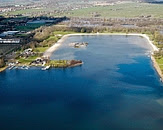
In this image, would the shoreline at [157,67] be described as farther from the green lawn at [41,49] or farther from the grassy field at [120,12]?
the grassy field at [120,12]

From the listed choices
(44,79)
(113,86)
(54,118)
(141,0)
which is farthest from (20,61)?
(141,0)

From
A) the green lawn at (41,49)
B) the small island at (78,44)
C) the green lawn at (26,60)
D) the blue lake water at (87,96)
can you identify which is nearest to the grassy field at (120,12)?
the small island at (78,44)

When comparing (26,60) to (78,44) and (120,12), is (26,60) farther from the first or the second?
(120,12)

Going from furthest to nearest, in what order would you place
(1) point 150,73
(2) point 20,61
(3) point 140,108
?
(2) point 20,61
(1) point 150,73
(3) point 140,108

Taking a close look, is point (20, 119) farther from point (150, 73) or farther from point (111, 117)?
point (150, 73)

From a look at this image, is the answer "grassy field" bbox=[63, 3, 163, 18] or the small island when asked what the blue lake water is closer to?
the small island

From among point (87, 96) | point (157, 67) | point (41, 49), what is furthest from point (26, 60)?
point (157, 67)

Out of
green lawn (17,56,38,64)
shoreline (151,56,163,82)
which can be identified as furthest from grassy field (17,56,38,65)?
shoreline (151,56,163,82)

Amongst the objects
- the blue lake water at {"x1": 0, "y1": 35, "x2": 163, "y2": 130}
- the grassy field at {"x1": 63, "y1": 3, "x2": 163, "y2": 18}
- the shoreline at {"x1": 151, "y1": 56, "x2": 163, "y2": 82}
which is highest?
the grassy field at {"x1": 63, "y1": 3, "x2": 163, "y2": 18}
